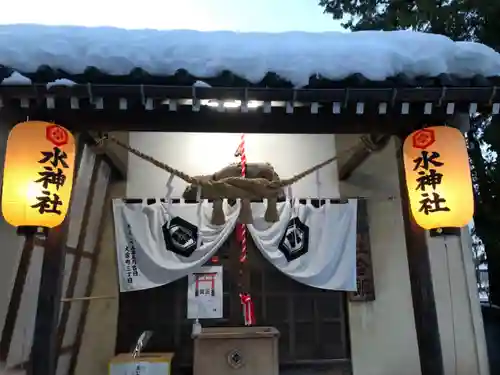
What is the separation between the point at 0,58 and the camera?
13.5 feet

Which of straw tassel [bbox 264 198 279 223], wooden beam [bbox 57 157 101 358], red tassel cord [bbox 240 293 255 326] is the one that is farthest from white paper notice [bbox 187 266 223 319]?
wooden beam [bbox 57 157 101 358]

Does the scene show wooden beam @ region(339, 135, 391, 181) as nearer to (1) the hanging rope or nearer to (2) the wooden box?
(1) the hanging rope

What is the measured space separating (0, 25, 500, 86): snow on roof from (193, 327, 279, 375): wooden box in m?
3.64

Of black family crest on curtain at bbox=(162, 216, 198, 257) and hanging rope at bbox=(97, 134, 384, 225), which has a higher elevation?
hanging rope at bbox=(97, 134, 384, 225)

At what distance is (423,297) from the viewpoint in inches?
174

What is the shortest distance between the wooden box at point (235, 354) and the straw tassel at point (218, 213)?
1604 mm

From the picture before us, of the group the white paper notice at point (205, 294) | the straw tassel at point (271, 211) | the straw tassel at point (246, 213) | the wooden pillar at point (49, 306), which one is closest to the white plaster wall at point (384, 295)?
the straw tassel at point (271, 211)

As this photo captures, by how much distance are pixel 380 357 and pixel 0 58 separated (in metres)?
6.59

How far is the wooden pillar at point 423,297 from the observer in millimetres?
4273

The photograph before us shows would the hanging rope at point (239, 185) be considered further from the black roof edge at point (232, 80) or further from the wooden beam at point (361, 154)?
the black roof edge at point (232, 80)

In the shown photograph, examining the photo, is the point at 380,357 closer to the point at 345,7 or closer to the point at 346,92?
the point at 346,92

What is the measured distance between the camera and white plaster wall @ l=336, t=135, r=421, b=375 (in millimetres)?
6938

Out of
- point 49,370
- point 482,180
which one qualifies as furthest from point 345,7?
point 49,370

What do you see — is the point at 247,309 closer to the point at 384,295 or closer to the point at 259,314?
the point at 259,314
